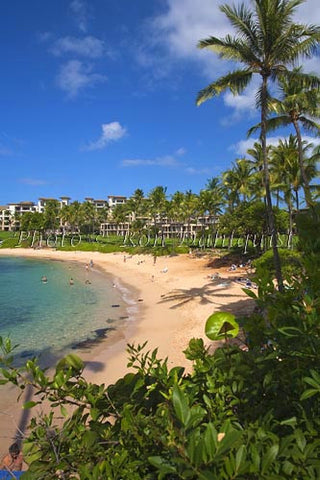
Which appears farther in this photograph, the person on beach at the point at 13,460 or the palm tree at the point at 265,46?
the palm tree at the point at 265,46

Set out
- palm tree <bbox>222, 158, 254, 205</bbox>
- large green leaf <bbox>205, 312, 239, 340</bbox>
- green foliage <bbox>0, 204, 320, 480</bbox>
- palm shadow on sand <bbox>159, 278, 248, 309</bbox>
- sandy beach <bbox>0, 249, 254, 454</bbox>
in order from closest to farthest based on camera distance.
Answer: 1. green foliage <bbox>0, 204, 320, 480</bbox>
2. large green leaf <bbox>205, 312, 239, 340</bbox>
3. sandy beach <bbox>0, 249, 254, 454</bbox>
4. palm shadow on sand <bbox>159, 278, 248, 309</bbox>
5. palm tree <bbox>222, 158, 254, 205</bbox>

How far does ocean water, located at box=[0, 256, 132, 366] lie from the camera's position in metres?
14.2

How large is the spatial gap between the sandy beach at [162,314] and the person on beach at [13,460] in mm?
571

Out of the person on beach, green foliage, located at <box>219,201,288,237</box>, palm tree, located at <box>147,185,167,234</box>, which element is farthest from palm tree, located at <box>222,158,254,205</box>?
the person on beach

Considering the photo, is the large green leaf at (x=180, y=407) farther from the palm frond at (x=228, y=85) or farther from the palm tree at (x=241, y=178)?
the palm tree at (x=241, y=178)

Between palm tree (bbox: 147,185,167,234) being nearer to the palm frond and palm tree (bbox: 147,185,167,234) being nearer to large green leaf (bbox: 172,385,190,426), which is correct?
the palm frond

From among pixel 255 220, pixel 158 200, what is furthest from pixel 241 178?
pixel 158 200

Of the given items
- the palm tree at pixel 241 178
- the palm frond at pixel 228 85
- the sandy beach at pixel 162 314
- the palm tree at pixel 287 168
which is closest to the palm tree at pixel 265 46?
the palm frond at pixel 228 85

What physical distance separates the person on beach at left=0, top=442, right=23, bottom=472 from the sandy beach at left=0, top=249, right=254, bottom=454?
1.87ft

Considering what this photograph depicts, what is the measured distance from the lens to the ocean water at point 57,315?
46.7 feet

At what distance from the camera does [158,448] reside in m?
1.74

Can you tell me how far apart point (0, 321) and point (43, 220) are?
76337 millimetres

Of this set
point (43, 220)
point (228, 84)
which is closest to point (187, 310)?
point (228, 84)

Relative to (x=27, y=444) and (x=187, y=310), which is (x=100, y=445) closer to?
(x=27, y=444)
